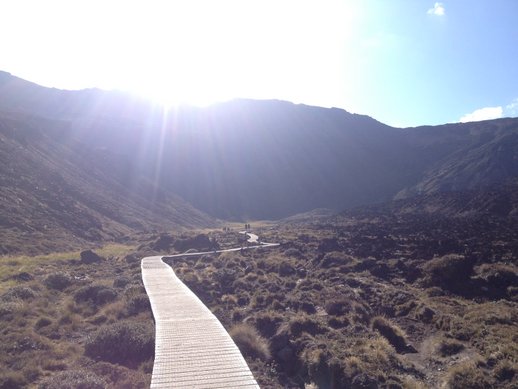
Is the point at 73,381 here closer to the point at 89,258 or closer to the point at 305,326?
the point at 305,326

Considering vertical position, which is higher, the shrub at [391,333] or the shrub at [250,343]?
the shrub at [250,343]

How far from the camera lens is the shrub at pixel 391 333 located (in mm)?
13975

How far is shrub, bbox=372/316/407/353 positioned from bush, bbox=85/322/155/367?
7682 mm

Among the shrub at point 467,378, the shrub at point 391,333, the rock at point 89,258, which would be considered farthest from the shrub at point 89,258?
the shrub at point 467,378

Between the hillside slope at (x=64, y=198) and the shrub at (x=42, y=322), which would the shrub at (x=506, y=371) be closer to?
the shrub at (x=42, y=322)

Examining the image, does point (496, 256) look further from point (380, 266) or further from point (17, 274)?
point (17, 274)

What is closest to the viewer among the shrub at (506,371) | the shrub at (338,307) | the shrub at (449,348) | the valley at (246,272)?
the shrub at (506,371)

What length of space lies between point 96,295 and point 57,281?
4454mm

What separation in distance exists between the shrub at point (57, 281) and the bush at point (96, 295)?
2982 mm

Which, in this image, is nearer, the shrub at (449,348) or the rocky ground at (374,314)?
the rocky ground at (374,314)

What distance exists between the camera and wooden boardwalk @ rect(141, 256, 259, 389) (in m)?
9.43

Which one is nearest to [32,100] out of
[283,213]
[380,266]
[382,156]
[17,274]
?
[283,213]

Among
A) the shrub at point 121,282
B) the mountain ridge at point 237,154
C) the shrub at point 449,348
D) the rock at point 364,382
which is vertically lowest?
the shrub at point 121,282

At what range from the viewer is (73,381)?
388 inches
